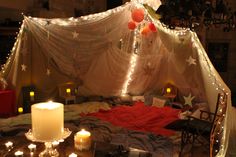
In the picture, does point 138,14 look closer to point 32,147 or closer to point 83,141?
point 83,141

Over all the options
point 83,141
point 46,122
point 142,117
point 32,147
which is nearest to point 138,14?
point 142,117

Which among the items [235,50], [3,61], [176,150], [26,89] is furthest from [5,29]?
[235,50]

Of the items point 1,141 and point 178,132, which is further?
point 178,132

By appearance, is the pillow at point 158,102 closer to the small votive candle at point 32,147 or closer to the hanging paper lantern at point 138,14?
the hanging paper lantern at point 138,14

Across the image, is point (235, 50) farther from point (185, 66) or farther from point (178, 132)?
point (178, 132)

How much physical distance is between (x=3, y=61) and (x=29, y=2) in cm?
120

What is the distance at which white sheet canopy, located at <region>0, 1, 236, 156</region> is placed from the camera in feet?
14.9

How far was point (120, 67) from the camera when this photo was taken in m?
5.50

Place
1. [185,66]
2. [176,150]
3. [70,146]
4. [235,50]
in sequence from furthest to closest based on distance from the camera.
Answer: [235,50] → [185,66] → [176,150] → [70,146]

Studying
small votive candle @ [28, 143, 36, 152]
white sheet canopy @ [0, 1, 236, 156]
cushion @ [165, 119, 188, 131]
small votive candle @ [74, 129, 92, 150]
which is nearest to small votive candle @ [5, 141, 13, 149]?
small votive candle @ [28, 143, 36, 152]

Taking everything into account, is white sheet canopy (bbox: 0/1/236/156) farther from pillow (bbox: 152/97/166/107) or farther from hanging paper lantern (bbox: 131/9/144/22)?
pillow (bbox: 152/97/166/107)

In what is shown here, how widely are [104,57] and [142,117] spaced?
54.7 inches

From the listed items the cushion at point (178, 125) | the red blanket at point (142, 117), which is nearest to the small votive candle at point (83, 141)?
the cushion at point (178, 125)

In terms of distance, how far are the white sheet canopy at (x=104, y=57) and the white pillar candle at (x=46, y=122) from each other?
2.46m
